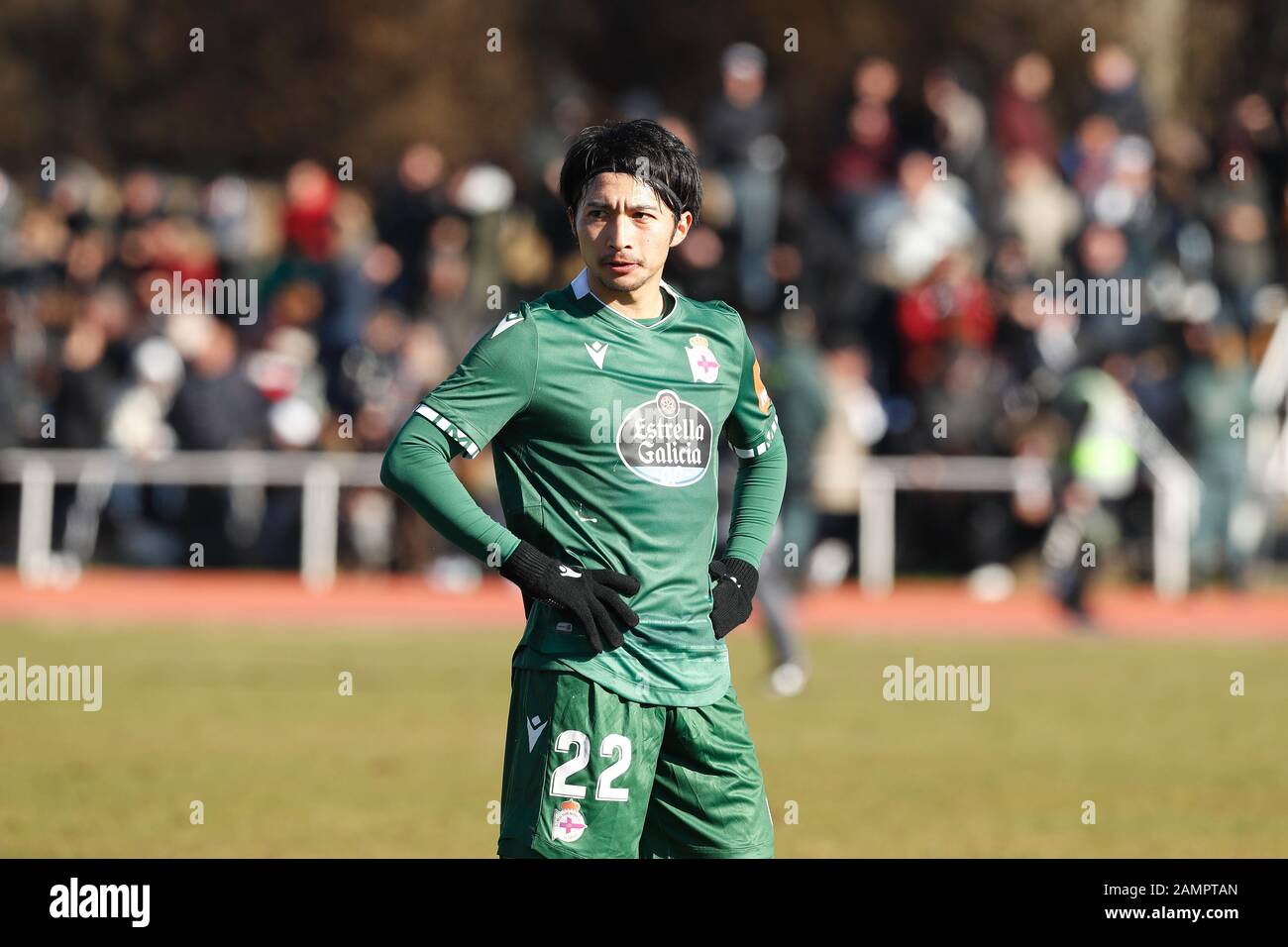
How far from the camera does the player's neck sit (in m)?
5.58

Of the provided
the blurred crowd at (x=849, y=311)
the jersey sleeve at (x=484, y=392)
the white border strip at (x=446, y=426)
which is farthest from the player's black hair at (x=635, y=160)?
the blurred crowd at (x=849, y=311)

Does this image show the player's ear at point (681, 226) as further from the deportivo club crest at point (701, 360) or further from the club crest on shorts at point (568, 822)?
the club crest on shorts at point (568, 822)

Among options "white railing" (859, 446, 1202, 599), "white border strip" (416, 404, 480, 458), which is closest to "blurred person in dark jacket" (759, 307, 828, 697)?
"white railing" (859, 446, 1202, 599)

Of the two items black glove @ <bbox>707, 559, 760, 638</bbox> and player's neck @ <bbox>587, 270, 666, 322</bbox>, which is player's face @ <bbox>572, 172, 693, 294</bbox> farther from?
black glove @ <bbox>707, 559, 760, 638</bbox>

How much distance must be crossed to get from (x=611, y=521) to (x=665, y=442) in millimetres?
241

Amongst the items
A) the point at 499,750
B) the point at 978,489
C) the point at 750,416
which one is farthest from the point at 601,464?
the point at 978,489

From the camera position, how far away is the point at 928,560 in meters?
19.1

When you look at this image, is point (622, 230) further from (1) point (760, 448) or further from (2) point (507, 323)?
(1) point (760, 448)

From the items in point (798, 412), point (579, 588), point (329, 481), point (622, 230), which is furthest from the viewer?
point (329, 481)

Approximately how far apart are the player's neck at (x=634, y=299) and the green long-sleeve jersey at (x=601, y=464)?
3 cm

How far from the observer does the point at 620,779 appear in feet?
17.7

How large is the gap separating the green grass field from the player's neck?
335 centimetres
